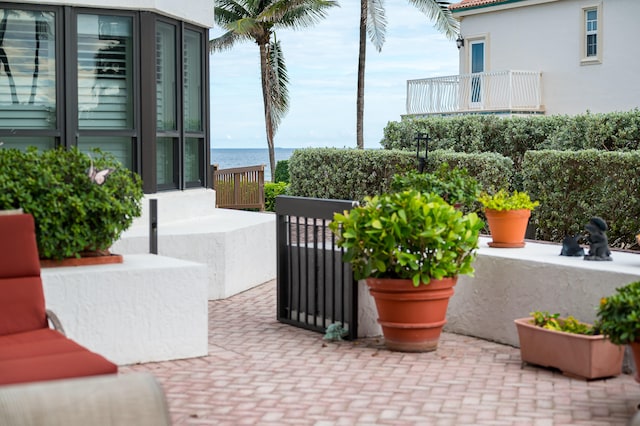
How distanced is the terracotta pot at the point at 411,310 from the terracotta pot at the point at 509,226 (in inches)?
44.5

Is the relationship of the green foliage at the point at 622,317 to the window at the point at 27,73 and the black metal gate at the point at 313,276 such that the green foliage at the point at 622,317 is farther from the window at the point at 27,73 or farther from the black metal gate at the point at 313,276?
the window at the point at 27,73

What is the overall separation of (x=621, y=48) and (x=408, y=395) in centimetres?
1989

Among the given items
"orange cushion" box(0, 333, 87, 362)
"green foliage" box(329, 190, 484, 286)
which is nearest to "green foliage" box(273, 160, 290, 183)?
"green foliage" box(329, 190, 484, 286)

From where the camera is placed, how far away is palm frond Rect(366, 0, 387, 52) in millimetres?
30328

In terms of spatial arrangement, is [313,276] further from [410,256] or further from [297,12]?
[297,12]

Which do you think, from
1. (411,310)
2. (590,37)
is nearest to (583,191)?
(411,310)

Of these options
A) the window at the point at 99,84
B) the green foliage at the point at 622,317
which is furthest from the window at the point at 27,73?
the green foliage at the point at 622,317

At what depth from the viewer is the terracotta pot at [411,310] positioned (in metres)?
7.49

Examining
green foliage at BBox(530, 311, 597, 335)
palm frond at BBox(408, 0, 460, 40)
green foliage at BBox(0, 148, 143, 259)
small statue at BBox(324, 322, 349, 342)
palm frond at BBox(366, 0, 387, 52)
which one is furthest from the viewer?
palm frond at BBox(366, 0, 387, 52)

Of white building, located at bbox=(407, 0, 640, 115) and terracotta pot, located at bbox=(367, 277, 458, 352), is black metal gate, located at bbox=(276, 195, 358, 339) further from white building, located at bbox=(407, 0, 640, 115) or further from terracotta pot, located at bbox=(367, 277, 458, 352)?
white building, located at bbox=(407, 0, 640, 115)

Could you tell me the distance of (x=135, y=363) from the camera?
733 centimetres

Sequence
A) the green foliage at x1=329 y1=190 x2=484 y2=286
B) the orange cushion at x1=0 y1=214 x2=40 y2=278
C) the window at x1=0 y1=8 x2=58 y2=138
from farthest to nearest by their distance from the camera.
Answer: the window at x1=0 y1=8 x2=58 y2=138 < the green foliage at x1=329 y1=190 x2=484 y2=286 < the orange cushion at x1=0 y1=214 x2=40 y2=278

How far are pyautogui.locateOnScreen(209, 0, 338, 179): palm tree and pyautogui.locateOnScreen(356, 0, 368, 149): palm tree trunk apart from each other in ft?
9.98

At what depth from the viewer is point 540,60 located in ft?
85.7
